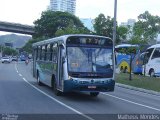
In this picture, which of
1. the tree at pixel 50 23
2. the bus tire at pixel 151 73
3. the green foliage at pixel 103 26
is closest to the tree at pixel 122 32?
the green foliage at pixel 103 26

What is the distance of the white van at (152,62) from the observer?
3906cm

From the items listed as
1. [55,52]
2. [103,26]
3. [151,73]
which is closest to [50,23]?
[103,26]

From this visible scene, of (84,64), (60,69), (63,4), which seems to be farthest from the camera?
(63,4)

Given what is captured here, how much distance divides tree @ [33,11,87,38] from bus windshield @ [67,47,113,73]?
8540cm

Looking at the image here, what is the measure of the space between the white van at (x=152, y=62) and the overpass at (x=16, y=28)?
78.0 metres

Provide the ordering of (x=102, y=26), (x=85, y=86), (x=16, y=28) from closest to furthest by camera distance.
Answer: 1. (x=85, y=86)
2. (x=102, y=26)
3. (x=16, y=28)

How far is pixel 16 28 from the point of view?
382 feet

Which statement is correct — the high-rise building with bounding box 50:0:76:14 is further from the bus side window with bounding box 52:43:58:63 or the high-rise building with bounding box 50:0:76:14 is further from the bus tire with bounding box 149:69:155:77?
the bus side window with bounding box 52:43:58:63

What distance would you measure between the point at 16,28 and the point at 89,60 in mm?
100658

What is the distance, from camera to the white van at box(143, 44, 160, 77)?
1538 inches

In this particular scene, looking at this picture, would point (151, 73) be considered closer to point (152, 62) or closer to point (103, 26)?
point (152, 62)

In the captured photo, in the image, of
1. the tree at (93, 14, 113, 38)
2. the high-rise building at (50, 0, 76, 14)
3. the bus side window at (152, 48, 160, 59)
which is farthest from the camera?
the high-rise building at (50, 0, 76, 14)

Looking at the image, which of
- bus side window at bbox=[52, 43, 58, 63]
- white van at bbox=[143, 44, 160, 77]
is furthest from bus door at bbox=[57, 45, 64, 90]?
white van at bbox=[143, 44, 160, 77]

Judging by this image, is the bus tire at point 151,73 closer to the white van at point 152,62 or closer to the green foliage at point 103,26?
the white van at point 152,62
